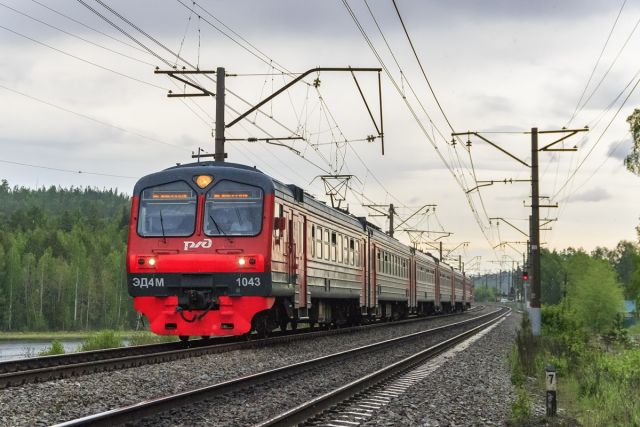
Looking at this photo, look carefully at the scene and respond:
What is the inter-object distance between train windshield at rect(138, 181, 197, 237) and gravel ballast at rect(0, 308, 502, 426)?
281 centimetres

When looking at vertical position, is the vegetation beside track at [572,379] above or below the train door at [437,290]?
below

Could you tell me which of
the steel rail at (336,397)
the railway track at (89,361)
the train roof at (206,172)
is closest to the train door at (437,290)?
the railway track at (89,361)

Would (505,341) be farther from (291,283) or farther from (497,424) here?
(497,424)

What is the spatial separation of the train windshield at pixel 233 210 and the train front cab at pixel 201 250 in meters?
0.02

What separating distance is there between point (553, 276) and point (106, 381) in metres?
158

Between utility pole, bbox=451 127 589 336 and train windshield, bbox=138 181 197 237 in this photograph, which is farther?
utility pole, bbox=451 127 589 336

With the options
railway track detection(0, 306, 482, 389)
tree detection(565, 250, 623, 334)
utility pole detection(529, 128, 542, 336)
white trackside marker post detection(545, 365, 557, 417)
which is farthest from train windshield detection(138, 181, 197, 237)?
tree detection(565, 250, 623, 334)

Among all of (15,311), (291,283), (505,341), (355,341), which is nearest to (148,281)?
(291,283)

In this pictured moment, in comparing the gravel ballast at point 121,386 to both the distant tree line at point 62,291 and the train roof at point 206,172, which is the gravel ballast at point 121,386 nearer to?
the train roof at point 206,172

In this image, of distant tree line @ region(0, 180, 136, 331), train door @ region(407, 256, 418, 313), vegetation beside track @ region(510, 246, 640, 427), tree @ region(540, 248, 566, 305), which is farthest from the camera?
tree @ region(540, 248, 566, 305)

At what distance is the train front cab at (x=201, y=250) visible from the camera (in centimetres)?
1669

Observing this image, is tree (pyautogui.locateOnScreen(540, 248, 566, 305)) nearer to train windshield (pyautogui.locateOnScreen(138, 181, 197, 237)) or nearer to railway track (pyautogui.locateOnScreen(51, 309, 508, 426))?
train windshield (pyautogui.locateOnScreen(138, 181, 197, 237))

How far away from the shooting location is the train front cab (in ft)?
54.7

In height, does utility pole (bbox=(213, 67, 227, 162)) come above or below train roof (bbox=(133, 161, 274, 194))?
above
